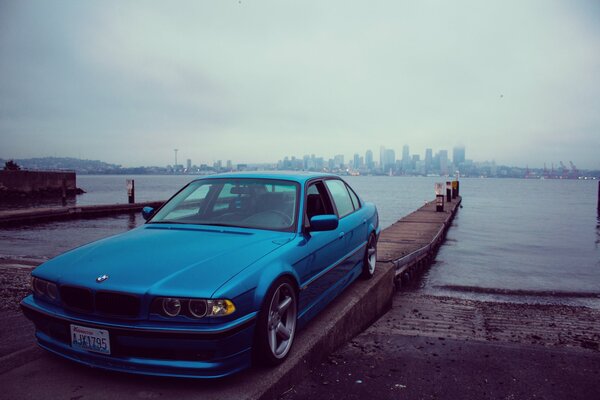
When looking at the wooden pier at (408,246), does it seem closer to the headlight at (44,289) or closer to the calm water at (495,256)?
the calm water at (495,256)

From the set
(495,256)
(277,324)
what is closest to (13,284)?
(277,324)

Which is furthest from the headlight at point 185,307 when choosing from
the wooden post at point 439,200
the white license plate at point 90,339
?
the wooden post at point 439,200

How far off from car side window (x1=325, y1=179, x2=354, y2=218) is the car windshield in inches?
34.9

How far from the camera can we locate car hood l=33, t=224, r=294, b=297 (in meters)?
2.75

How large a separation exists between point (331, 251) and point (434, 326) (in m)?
2.54

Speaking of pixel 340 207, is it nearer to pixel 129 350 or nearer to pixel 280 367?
pixel 280 367

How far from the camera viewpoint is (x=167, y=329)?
2666mm

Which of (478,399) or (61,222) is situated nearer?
(478,399)

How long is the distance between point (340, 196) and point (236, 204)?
1585 mm

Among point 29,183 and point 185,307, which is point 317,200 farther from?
point 29,183

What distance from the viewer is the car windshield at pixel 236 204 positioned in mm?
4035

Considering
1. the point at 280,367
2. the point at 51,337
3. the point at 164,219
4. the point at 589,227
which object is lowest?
the point at 589,227

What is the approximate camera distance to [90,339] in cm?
278

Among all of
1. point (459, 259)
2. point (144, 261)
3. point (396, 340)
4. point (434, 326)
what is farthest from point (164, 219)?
point (459, 259)
